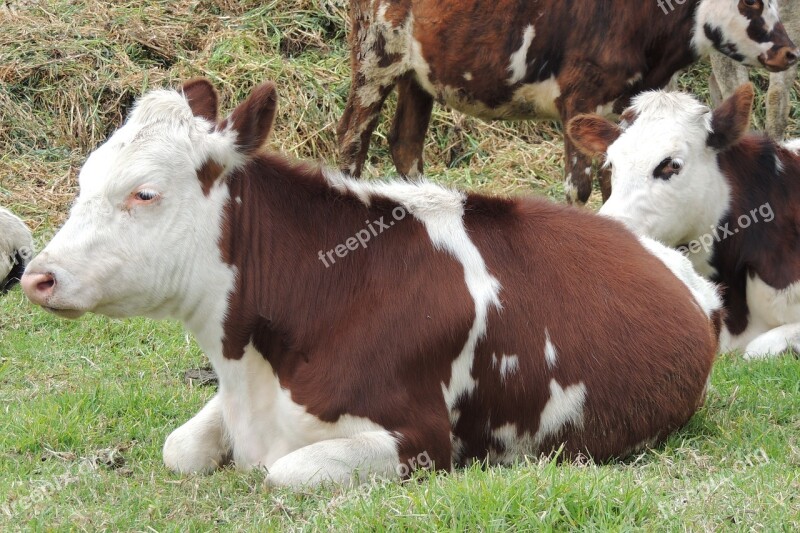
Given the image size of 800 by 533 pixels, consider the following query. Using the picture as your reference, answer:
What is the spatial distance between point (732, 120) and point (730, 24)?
2.33m

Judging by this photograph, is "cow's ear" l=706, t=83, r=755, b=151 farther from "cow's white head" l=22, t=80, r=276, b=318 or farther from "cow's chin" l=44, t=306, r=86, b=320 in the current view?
"cow's chin" l=44, t=306, r=86, b=320

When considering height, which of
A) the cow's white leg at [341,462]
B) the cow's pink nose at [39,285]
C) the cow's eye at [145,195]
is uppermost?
the cow's eye at [145,195]

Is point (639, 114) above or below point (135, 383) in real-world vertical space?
above

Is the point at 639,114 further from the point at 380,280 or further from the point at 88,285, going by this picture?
the point at 88,285

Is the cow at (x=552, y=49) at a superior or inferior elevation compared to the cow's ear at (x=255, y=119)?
inferior

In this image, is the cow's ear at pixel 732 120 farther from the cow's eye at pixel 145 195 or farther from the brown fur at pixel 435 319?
the cow's eye at pixel 145 195

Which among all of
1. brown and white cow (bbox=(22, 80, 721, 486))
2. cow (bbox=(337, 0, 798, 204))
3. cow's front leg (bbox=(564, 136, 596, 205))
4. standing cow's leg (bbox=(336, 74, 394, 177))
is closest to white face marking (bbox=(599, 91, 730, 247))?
cow (bbox=(337, 0, 798, 204))

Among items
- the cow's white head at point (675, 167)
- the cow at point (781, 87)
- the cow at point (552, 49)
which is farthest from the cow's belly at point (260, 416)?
the cow at point (781, 87)

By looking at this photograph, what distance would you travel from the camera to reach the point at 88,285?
4082 mm

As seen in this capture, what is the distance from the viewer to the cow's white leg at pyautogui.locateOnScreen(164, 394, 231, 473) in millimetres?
4613

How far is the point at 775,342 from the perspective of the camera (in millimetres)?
6668

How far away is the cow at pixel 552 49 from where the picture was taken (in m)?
8.75

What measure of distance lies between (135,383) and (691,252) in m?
3.29

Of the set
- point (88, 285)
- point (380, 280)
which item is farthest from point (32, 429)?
point (380, 280)
